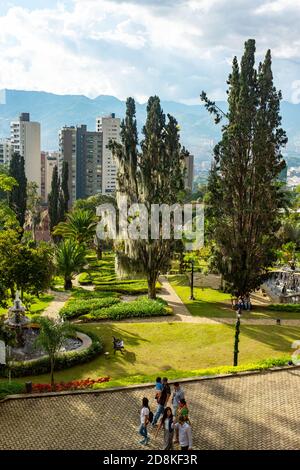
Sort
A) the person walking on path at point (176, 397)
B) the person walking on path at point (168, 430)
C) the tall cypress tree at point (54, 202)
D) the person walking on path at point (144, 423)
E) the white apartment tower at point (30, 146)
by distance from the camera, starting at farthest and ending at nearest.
→ the white apartment tower at point (30, 146)
the tall cypress tree at point (54, 202)
the person walking on path at point (176, 397)
the person walking on path at point (144, 423)
the person walking on path at point (168, 430)

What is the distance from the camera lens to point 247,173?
1328 inches

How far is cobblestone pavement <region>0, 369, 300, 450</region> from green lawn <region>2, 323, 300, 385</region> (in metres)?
1.98

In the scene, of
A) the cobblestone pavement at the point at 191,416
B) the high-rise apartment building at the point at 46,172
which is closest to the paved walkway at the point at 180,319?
the cobblestone pavement at the point at 191,416

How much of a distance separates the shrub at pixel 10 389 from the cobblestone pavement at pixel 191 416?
0.73 m

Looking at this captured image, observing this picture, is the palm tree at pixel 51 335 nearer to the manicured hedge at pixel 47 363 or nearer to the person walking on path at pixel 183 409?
the manicured hedge at pixel 47 363

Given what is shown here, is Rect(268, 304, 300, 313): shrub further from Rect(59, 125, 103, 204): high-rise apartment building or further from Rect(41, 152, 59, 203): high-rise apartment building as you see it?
Rect(41, 152, 59, 203): high-rise apartment building

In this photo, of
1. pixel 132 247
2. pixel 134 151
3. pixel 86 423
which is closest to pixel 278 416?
pixel 86 423

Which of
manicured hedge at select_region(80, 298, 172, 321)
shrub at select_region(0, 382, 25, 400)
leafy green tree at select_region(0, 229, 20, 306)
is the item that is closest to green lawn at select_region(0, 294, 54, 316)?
manicured hedge at select_region(80, 298, 172, 321)

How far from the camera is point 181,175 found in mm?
35812

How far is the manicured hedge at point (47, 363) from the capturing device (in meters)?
22.5

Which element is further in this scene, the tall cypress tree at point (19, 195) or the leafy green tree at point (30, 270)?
the tall cypress tree at point (19, 195)

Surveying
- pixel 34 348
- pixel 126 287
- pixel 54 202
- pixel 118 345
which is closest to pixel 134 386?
pixel 118 345

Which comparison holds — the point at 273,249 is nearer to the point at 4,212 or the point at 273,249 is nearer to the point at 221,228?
the point at 221,228
